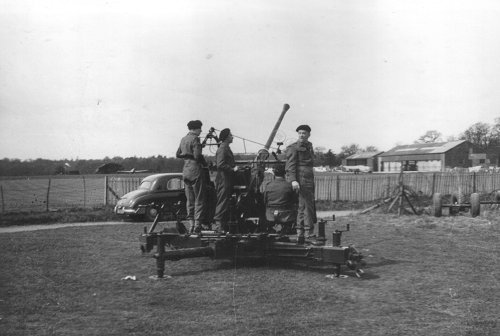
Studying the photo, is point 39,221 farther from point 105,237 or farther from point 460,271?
point 460,271

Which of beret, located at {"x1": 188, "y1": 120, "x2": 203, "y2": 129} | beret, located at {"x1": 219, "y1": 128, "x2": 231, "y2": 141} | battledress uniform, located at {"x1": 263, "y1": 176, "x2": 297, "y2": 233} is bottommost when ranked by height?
battledress uniform, located at {"x1": 263, "y1": 176, "x2": 297, "y2": 233}

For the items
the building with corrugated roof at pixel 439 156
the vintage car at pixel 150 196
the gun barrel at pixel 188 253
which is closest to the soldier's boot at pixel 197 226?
the gun barrel at pixel 188 253

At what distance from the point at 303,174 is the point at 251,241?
4.99 ft

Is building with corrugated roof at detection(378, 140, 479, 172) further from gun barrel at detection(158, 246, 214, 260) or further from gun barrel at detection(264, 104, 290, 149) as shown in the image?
gun barrel at detection(158, 246, 214, 260)

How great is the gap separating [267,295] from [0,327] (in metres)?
2.87

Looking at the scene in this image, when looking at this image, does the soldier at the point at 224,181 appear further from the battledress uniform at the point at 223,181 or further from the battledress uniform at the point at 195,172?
the battledress uniform at the point at 195,172

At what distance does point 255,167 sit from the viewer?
8.63 meters

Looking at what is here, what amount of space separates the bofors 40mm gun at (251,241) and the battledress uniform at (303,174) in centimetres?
33

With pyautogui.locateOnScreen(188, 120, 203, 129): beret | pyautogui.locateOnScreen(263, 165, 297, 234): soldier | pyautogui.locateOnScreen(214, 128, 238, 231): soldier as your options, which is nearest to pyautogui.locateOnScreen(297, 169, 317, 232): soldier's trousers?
pyautogui.locateOnScreen(263, 165, 297, 234): soldier

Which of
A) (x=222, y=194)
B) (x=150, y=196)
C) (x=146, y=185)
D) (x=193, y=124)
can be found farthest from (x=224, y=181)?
(x=146, y=185)

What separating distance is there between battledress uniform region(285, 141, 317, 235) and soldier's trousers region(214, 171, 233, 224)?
100cm

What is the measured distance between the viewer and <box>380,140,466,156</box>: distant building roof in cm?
6478

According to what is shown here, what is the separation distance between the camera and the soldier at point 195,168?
828cm

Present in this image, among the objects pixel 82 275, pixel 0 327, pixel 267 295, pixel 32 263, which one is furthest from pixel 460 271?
pixel 32 263
